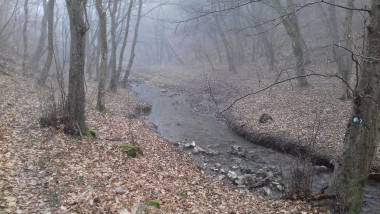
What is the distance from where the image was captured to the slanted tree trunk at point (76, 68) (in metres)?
9.27

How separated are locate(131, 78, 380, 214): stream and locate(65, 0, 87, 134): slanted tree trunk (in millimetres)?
4400

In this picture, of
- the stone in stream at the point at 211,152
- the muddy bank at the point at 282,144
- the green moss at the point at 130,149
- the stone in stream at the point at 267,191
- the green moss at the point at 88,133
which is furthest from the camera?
the stone in stream at the point at 211,152

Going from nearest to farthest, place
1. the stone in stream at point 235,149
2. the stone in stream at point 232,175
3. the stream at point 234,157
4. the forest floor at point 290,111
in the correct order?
the stream at point 234,157 < the stone in stream at point 232,175 < the forest floor at point 290,111 < the stone in stream at point 235,149

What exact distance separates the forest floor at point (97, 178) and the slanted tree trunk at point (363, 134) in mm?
780

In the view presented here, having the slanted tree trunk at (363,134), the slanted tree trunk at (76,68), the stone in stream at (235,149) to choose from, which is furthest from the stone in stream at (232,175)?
the slanted tree trunk at (76,68)

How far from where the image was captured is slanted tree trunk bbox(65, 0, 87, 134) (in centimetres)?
927

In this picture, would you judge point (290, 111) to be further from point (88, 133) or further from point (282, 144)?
point (88, 133)

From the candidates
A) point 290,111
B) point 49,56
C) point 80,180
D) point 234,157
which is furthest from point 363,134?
point 49,56

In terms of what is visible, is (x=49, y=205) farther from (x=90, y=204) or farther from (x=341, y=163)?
(x=341, y=163)

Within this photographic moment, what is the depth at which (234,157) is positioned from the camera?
1246cm

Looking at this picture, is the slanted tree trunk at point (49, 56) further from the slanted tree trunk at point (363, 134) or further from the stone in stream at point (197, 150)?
the slanted tree trunk at point (363, 134)

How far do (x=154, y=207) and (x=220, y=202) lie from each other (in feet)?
6.21

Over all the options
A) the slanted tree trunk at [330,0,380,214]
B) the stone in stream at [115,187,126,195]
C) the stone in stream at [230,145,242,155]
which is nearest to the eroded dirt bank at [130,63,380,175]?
the slanted tree trunk at [330,0,380,214]

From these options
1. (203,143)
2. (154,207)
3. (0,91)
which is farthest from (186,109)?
(154,207)
